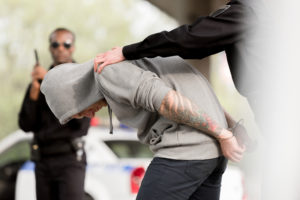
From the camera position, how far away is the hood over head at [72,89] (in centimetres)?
251

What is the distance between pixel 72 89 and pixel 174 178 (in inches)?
23.7

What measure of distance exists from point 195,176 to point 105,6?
2190 centimetres

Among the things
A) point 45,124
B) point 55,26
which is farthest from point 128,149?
point 55,26

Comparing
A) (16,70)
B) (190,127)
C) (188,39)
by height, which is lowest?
(16,70)

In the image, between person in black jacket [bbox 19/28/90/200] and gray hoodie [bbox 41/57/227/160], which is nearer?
gray hoodie [bbox 41/57/227/160]

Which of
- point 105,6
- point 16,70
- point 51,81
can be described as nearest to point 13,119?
point 16,70

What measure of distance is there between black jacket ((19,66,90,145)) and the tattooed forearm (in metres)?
1.76

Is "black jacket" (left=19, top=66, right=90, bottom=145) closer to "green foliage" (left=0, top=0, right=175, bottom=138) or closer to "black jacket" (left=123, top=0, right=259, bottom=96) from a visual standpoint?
→ "black jacket" (left=123, top=0, right=259, bottom=96)

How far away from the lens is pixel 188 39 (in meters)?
2.31

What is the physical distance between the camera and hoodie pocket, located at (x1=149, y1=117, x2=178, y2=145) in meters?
2.39

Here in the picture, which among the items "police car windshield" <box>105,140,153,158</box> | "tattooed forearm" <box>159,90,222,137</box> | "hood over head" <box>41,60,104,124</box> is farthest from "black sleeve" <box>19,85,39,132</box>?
"police car windshield" <box>105,140,153,158</box>

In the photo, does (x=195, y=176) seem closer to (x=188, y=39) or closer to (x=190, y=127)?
(x=190, y=127)

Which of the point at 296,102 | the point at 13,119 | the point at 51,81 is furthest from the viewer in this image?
the point at 13,119

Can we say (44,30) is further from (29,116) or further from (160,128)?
(160,128)
